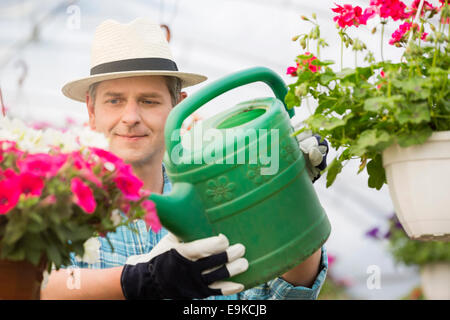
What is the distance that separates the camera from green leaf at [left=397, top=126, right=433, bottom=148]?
1053 mm

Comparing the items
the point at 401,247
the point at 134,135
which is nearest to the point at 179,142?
the point at 134,135

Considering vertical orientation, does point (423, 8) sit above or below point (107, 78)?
above

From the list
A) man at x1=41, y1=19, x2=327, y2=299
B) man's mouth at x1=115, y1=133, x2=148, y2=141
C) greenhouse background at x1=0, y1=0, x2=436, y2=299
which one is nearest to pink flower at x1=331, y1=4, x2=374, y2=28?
man at x1=41, y1=19, x2=327, y2=299

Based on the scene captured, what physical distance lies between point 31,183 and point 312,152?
707 mm

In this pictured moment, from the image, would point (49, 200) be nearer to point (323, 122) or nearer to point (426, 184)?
point (323, 122)

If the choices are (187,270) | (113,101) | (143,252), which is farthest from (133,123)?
(187,270)

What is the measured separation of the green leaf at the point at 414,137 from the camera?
3.46 feet

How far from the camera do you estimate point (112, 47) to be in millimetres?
2006

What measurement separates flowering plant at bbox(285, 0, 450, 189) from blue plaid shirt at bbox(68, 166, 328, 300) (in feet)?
1.82

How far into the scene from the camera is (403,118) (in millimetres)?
1033

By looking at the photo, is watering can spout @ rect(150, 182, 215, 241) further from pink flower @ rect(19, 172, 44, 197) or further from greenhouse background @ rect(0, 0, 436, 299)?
greenhouse background @ rect(0, 0, 436, 299)

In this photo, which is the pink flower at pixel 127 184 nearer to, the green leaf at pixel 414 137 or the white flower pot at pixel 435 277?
the green leaf at pixel 414 137
